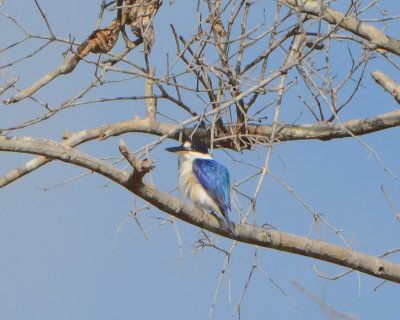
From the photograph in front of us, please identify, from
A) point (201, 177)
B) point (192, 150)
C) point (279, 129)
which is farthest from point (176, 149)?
point (279, 129)

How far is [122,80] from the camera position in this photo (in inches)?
163

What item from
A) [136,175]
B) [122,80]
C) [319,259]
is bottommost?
[136,175]

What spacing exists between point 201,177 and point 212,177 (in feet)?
0.23

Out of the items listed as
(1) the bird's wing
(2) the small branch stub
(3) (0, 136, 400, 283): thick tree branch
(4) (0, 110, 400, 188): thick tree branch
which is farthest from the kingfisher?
(2) the small branch stub

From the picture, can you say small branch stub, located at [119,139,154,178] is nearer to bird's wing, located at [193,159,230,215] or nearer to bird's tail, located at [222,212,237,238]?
bird's tail, located at [222,212,237,238]

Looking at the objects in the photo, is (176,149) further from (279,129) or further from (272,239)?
(272,239)

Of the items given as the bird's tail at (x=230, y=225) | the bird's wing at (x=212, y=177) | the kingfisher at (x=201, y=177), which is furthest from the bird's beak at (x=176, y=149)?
the bird's tail at (x=230, y=225)

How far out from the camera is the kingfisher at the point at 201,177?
454 cm

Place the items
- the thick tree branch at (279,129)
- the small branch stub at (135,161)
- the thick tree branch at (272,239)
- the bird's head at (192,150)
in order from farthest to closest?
the bird's head at (192,150) → the thick tree branch at (279,129) → the thick tree branch at (272,239) → the small branch stub at (135,161)

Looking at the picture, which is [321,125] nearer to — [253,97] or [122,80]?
[253,97]

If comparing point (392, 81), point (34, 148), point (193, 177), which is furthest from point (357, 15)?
point (34, 148)

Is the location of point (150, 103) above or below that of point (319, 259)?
above

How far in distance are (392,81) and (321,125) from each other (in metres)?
0.75

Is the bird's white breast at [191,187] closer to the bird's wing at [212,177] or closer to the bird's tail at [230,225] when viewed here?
the bird's wing at [212,177]
